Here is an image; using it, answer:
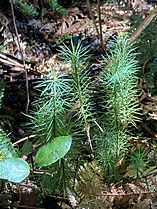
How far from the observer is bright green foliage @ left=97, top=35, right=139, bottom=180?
128cm

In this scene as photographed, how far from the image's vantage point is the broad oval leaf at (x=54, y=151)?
3.82ft

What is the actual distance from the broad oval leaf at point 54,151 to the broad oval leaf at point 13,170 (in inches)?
2.2

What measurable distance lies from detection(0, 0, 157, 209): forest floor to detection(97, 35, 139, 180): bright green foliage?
0.09 m

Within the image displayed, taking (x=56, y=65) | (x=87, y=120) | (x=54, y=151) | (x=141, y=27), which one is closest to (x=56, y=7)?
(x=56, y=65)

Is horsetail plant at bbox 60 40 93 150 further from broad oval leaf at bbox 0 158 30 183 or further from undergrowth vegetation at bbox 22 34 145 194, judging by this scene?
broad oval leaf at bbox 0 158 30 183

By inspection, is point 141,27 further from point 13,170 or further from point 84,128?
point 13,170

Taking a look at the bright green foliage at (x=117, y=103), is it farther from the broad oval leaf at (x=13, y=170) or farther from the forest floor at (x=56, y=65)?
→ the broad oval leaf at (x=13, y=170)

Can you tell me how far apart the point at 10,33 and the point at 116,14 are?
52cm

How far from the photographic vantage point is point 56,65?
1946mm

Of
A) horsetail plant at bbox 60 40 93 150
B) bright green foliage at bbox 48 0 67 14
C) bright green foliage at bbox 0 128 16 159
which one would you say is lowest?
bright green foliage at bbox 0 128 16 159

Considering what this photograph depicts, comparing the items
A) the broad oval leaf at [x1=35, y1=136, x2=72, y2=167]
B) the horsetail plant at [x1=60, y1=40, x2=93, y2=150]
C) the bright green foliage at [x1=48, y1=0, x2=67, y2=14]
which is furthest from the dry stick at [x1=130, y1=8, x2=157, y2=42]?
the broad oval leaf at [x1=35, y1=136, x2=72, y2=167]

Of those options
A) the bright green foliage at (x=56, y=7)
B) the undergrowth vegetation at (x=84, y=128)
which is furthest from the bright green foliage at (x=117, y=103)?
the bright green foliage at (x=56, y=7)

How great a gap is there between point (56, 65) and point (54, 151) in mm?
820

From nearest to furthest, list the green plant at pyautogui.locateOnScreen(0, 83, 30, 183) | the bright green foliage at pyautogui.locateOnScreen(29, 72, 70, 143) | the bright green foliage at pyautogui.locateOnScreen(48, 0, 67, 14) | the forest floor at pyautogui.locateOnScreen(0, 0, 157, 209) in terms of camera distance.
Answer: the green plant at pyautogui.locateOnScreen(0, 83, 30, 183), the bright green foliage at pyautogui.locateOnScreen(29, 72, 70, 143), the forest floor at pyautogui.locateOnScreen(0, 0, 157, 209), the bright green foliage at pyautogui.locateOnScreen(48, 0, 67, 14)
